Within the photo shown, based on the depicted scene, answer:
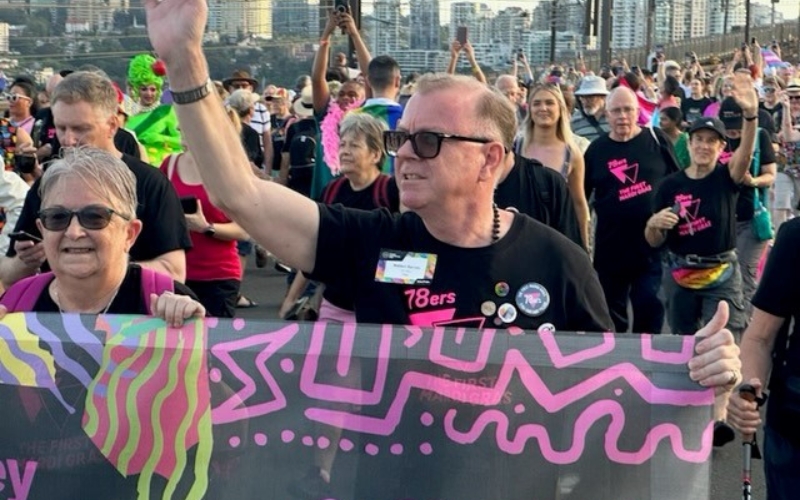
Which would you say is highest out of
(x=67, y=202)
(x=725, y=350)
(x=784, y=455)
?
(x=67, y=202)

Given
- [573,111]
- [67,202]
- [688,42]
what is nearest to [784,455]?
[67,202]

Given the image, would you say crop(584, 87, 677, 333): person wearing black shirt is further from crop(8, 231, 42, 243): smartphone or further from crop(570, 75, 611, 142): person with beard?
crop(8, 231, 42, 243): smartphone

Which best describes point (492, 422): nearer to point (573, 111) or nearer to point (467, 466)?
point (467, 466)

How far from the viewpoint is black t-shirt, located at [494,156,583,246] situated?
5676mm

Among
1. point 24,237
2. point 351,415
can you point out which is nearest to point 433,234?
point 351,415

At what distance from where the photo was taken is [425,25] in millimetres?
22906

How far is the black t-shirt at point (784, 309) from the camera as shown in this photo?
3.55 meters

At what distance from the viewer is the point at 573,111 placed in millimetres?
13531

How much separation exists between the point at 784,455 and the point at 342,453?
117 cm

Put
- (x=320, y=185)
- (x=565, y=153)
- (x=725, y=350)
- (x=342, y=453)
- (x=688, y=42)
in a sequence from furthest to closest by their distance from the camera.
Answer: (x=688, y=42) → (x=320, y=185) → (x=565, y=153) → (x=342, y=453) → (x=725, y=350)

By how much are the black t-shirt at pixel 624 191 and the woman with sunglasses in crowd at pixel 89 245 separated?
497cm

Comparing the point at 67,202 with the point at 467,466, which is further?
the point at 67,202

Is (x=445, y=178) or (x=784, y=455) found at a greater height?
(x=445, y=178)

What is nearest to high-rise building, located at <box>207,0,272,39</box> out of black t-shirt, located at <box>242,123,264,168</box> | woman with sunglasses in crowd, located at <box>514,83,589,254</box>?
black t-shirt, located at <box>242,123,264,168</box>
